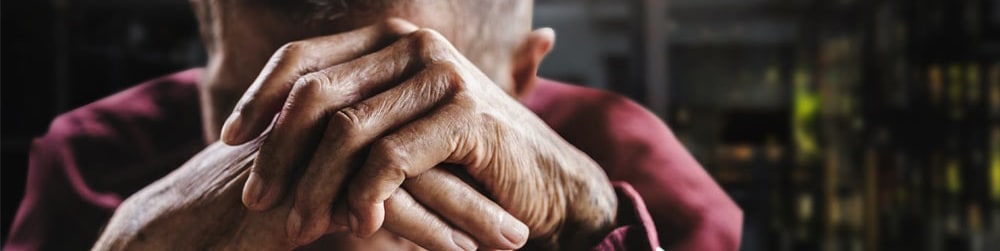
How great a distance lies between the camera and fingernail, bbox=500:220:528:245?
0.76 meters

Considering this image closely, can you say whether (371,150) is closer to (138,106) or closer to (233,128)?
(233,128)

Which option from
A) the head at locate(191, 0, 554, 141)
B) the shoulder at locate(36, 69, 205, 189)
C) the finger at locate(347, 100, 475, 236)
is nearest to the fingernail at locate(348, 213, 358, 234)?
the finger at locate(347, 100, 475, 236)

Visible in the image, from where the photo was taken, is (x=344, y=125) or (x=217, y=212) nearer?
(x=344, y=125)

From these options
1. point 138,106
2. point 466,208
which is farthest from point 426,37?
point 138,106

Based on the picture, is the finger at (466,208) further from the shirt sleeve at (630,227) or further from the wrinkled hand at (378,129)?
the shirt sleeve at (630,227)

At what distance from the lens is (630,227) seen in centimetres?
88

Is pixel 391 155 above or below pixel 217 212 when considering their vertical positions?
above

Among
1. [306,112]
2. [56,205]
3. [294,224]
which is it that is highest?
[306,112]

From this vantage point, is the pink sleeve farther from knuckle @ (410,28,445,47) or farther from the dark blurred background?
knuckle @ (410,28,445,47)

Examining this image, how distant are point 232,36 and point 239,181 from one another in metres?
0.17

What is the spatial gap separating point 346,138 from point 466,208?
128 millimetres

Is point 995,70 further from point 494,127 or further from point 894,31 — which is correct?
point 494,127

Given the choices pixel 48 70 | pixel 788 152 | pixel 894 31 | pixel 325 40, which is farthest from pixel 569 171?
pixel 894 31

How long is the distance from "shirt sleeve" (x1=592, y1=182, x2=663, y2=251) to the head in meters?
0.16
